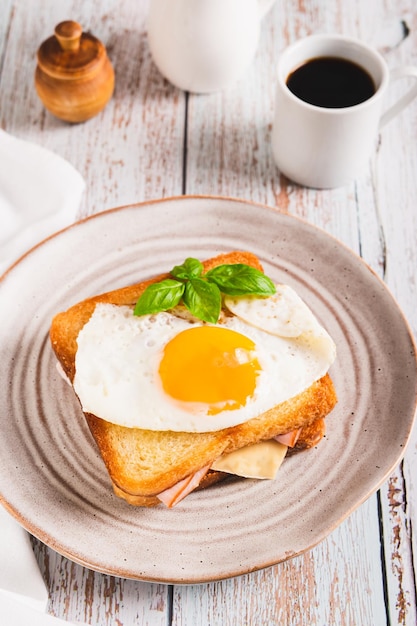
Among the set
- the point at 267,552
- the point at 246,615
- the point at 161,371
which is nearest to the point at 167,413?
the point at 161,371

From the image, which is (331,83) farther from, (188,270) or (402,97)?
(188,270)

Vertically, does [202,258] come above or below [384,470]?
above

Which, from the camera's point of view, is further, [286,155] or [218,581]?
[286,155]

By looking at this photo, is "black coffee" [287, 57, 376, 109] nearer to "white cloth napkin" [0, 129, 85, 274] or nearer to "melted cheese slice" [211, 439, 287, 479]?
"white cloth napkin" [0, 129, 85, 274]

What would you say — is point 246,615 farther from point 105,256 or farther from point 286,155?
point 286,155

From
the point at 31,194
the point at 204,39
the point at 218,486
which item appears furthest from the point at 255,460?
the point at 204,39

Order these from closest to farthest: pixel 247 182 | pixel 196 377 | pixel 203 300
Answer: pixel 196 377
pixel 203 300
pixel 247 182

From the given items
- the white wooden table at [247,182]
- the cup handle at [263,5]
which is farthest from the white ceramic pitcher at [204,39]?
the white wooden table at [247,182]

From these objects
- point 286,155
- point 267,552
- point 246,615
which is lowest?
point 246,615
